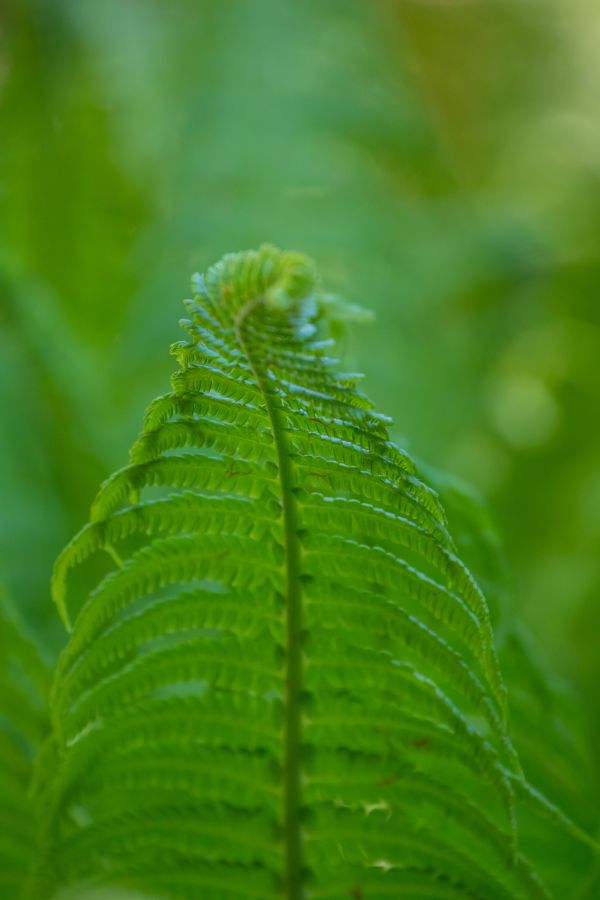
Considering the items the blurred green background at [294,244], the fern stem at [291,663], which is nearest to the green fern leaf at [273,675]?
the fern stem at [291,663]

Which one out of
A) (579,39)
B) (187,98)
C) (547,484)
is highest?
(579,39)

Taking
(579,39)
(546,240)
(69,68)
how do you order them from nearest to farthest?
(546,240), (69,68), (579,39)

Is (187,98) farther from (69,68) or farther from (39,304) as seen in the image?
(39,304)

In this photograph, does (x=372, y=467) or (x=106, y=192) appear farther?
(x=106, y=192)

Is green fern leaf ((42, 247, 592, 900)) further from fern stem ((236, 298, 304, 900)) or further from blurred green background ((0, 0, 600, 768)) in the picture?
blurred green background ((0, 0, 600, 768))

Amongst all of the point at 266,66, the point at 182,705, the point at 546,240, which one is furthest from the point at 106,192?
the point at 182,705

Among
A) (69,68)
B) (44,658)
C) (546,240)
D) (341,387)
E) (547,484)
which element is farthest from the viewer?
(69,68)
